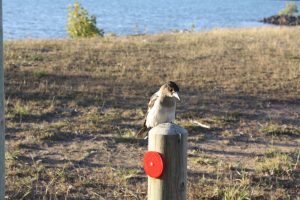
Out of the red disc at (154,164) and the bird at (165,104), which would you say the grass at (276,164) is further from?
the red disc at (154,164)

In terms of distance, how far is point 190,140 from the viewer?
7.37m

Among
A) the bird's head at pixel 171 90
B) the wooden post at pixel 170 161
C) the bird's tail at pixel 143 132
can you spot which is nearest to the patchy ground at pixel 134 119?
the bird's tail at pixel 143 132

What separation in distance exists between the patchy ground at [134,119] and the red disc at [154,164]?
248 centimetres

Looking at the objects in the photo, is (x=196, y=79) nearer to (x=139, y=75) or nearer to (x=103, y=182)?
(x=139, y=75)

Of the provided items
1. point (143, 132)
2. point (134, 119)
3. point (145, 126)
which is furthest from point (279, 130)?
point (145, 126)

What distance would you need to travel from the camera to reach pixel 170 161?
2.72m

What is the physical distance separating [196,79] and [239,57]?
153 inches

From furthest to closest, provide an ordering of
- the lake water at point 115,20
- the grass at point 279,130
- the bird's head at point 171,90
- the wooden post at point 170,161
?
the lake water at point 115,20, the grass at point 279,130, the bird's head at point 171,90, the wooden post at point 170,161

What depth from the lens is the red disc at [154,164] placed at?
8.91 ft

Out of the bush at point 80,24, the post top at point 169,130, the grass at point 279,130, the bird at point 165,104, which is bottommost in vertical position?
the grass at point 279,130

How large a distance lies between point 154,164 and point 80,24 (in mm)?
22879

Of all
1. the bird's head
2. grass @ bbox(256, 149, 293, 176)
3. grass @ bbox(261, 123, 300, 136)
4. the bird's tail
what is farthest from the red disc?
grass @ bbox(261, 123, 300, 136)

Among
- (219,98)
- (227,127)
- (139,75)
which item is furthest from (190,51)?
(227,127)

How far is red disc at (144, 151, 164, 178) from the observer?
2715mm
